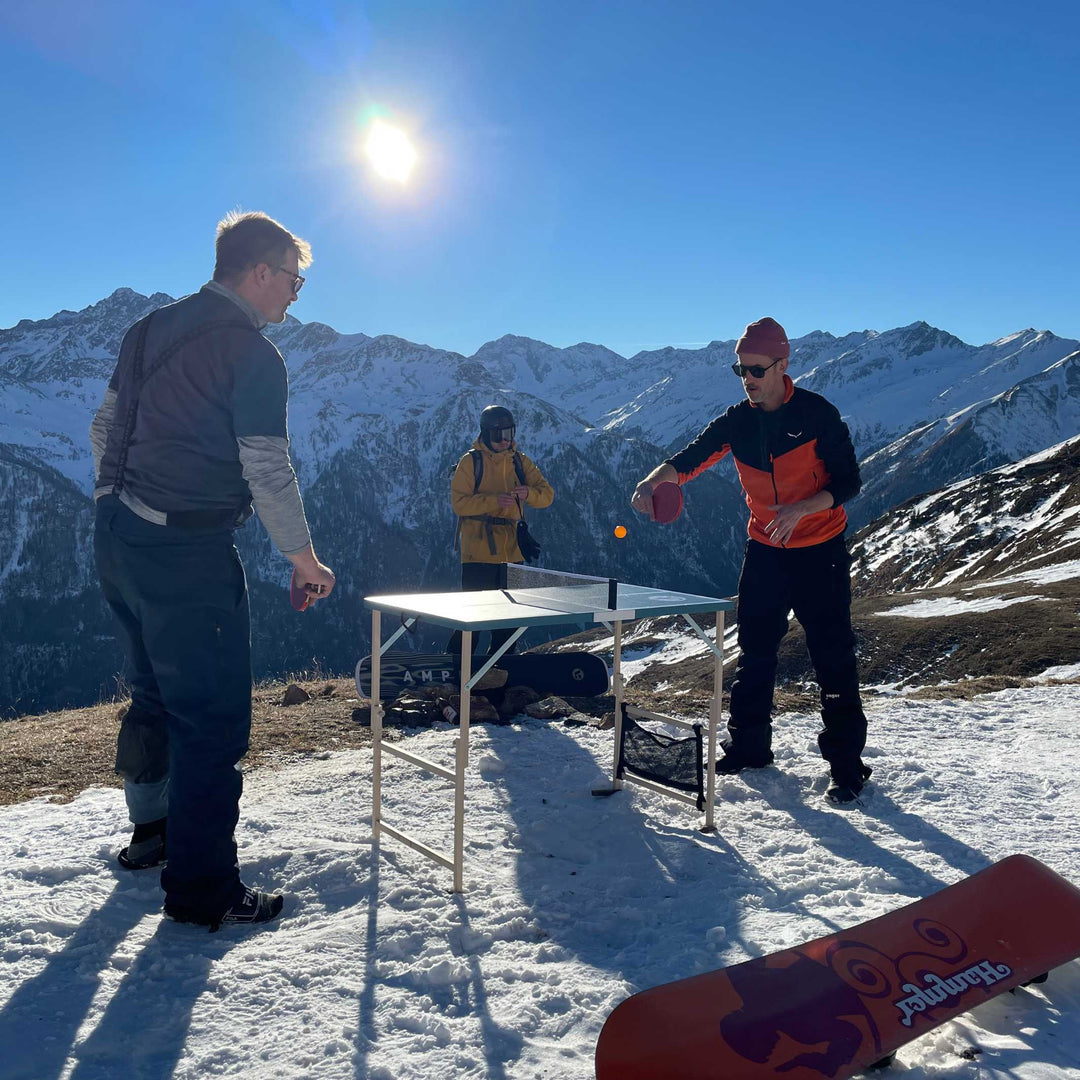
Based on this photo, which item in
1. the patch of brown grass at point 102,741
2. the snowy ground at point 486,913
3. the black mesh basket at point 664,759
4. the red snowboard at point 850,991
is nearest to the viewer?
the red snowboard at point 850,991

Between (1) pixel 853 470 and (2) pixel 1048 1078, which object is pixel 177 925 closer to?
(2) pixel 1048 1078

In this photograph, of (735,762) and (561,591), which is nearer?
(561,591)

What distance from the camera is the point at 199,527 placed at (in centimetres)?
374

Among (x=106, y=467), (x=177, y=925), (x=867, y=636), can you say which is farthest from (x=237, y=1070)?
(x=867, y=636)

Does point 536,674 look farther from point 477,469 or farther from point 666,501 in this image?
point 666,501

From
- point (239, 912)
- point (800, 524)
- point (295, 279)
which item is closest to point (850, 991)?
point (239, 912)

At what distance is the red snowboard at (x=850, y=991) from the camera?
251 cm

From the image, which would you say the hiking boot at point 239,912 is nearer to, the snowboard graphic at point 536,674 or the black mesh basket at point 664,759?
the black mesh basket at point 664,759

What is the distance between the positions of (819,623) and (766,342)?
6.47 ft

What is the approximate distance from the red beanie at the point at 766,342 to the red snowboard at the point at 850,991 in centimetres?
345

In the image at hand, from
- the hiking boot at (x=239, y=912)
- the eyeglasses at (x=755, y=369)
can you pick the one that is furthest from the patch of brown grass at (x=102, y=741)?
the eyeglasses at (x=755, y=369)

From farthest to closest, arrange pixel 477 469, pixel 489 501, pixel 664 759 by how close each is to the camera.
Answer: pixel 477 469 < pixel 489 501 < pixel 664 759

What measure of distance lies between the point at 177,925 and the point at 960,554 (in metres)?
41.8

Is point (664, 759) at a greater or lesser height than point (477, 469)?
lesser
